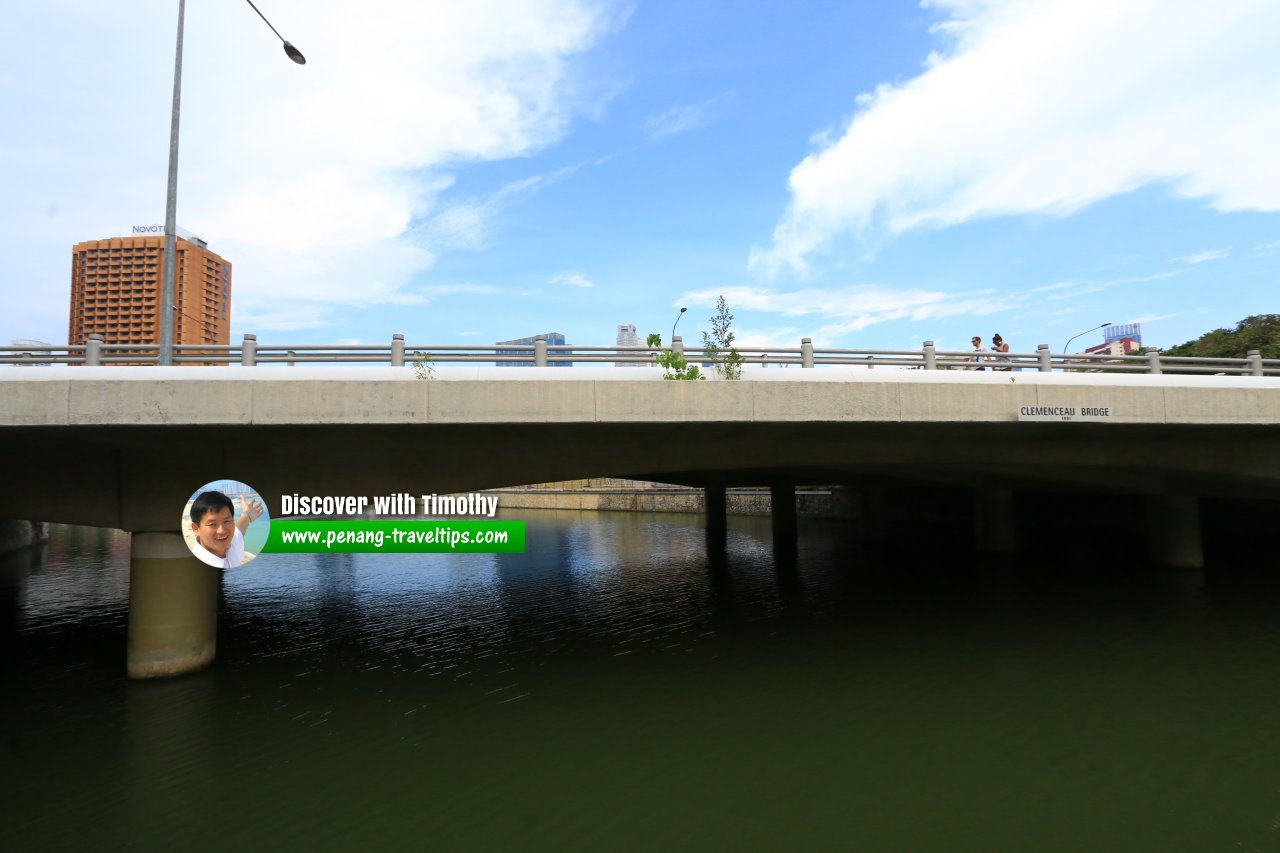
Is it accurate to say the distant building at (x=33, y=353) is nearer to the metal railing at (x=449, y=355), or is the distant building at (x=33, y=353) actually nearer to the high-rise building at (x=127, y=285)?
the metal railing at (x=449, y=355)

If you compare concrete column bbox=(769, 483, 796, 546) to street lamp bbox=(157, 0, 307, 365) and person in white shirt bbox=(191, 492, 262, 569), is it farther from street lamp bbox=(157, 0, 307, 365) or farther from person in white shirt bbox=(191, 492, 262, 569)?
street lamp bbox=(157, 0, 307, 365)

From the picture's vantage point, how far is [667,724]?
1127 centimetres

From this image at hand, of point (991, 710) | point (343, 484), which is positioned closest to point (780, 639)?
point (991, 710)

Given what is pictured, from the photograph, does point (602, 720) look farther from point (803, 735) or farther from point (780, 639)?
point (780, 639)

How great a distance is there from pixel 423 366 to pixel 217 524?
5593 mm

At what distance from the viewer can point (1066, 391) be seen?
556 inches

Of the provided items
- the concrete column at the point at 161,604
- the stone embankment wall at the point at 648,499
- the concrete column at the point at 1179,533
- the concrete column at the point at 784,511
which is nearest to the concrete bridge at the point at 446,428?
the concrete column at the point at 161,604

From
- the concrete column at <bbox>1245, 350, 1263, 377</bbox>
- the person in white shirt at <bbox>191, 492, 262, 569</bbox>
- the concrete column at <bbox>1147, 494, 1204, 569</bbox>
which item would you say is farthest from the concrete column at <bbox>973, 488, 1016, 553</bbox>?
the person in white shirt at <bbox>191, 492, 262, 569</bbox>

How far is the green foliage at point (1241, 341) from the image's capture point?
191 ft

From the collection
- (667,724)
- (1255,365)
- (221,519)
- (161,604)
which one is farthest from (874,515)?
(161,604)

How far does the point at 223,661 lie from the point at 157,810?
7.00m

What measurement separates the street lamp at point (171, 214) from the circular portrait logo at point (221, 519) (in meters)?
2.70

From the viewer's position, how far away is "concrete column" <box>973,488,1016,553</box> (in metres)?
32.2

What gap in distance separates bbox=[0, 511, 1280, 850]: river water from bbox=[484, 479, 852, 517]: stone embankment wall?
110 feet
